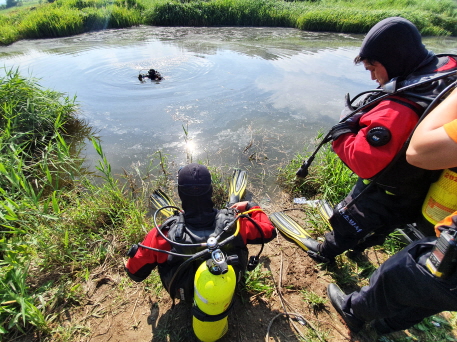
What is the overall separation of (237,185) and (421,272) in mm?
2329

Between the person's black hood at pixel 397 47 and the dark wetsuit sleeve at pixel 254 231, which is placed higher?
the person's black hood at pixel 397 47

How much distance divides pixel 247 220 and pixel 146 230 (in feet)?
4.14

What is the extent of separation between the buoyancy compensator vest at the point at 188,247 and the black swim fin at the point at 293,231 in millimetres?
1007

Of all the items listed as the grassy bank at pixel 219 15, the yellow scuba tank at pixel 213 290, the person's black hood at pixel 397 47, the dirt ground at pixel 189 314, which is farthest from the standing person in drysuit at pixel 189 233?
the grassy bank at pixel 219 15

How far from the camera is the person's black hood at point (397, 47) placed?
1.58 metres

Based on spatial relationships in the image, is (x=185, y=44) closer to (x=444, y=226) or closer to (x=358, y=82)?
(x=358, y=82)

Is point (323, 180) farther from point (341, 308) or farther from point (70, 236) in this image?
point (70, 236)

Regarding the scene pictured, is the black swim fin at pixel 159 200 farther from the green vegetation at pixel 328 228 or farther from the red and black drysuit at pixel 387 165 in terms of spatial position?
the red and black drysuit at pixel 387 165

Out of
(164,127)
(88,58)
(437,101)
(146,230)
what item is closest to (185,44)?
(88,58)

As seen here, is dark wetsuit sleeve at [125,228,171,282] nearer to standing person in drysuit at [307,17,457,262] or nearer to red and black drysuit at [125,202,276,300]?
red and black drysuit at [125,202,276,300]

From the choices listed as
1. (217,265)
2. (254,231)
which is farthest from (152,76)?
(217,265)

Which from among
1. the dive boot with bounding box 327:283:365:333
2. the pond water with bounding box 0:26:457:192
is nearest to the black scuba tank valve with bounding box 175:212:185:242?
the dive boot with bounding box 327:283:365:333

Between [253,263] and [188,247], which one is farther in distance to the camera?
[253,263]

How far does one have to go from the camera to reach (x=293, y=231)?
2.78 meters
